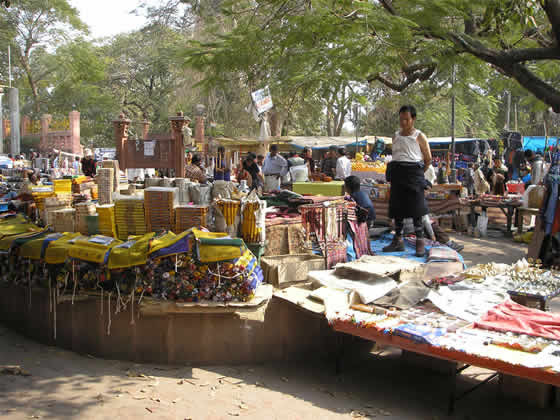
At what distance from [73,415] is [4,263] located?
2932 millimetres

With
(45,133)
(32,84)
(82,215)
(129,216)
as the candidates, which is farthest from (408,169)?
(32,84)

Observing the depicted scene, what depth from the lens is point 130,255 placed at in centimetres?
493

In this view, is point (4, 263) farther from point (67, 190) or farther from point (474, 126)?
point (474, 126)

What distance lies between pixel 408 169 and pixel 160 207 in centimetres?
290

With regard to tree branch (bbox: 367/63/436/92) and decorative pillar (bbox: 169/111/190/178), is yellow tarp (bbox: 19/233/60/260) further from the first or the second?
tree branch (bbox: 367/63/436/92)

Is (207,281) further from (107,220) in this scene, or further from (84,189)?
(84,189)

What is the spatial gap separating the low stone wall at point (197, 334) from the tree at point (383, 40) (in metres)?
3.12

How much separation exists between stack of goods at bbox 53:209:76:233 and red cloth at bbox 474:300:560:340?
170 inches

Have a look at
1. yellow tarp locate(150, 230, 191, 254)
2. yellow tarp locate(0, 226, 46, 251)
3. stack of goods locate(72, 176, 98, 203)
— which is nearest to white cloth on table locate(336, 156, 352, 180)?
stack of goods locate(72, 176, 98, 203)

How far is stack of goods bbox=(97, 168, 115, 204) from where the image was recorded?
6.01 m

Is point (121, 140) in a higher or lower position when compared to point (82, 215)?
higher

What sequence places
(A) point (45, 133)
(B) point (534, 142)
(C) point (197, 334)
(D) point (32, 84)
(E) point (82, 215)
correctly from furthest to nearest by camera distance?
(D) point (32, 84) → (A) point (45, 133) → (B) point (534, 142) → (E) point (82, 215) → (C) point (197, 334)

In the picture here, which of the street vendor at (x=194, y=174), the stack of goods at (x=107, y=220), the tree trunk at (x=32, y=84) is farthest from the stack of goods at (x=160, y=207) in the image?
the tree trunk at (x=32, y=84)

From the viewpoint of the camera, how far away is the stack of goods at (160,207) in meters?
5.48
